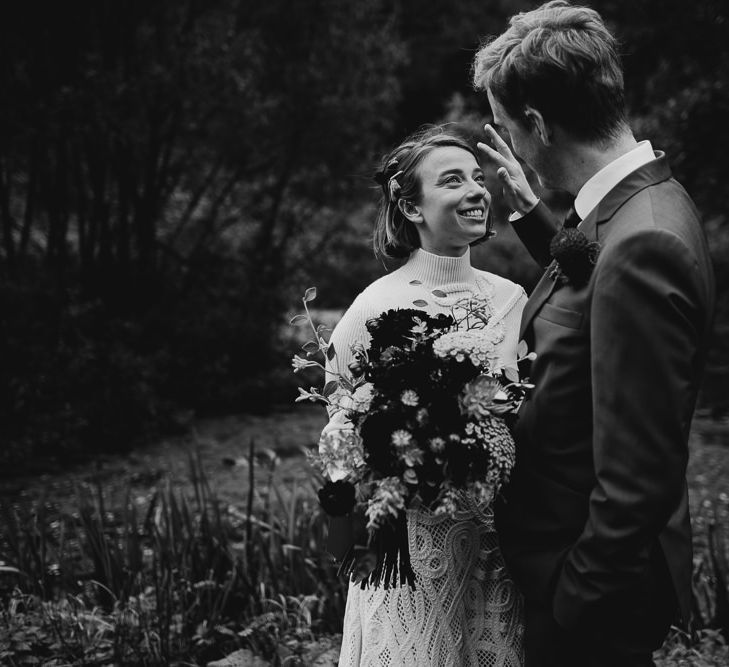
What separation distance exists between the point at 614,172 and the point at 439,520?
3.12 ft

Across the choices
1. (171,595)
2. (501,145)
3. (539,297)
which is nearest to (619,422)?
(539,297)

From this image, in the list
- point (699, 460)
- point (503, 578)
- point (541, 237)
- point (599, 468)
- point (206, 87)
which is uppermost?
point (206, 87)

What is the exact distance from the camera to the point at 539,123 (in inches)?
70.7

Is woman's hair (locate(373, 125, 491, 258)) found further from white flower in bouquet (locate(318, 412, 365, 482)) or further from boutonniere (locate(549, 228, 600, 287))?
white flower in bouquet (locate(318, 412, 365, 482))

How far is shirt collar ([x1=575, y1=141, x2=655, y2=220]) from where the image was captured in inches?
69.4

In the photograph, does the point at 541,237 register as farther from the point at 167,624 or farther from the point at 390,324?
the point at 167,624

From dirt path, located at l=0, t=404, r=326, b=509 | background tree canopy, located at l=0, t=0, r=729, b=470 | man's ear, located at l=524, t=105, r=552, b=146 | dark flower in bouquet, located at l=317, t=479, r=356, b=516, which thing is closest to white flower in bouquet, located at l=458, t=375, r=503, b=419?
dark flower in bouquet, located at l=317, t=479, r=356, b=516

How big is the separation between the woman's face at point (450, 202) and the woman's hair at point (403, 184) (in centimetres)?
3

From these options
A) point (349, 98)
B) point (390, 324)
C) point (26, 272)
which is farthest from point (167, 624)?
point (349, 98)

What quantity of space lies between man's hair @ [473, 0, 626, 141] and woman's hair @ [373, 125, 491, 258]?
66 cm

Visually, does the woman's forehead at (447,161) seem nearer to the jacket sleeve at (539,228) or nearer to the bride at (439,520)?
the bride at (439,520)

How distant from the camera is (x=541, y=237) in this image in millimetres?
2434

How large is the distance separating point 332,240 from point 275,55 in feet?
8.56

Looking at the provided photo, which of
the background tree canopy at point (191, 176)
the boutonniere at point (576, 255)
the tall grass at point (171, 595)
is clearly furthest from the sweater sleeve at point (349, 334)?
the background tree canopy at point (191, 176)
